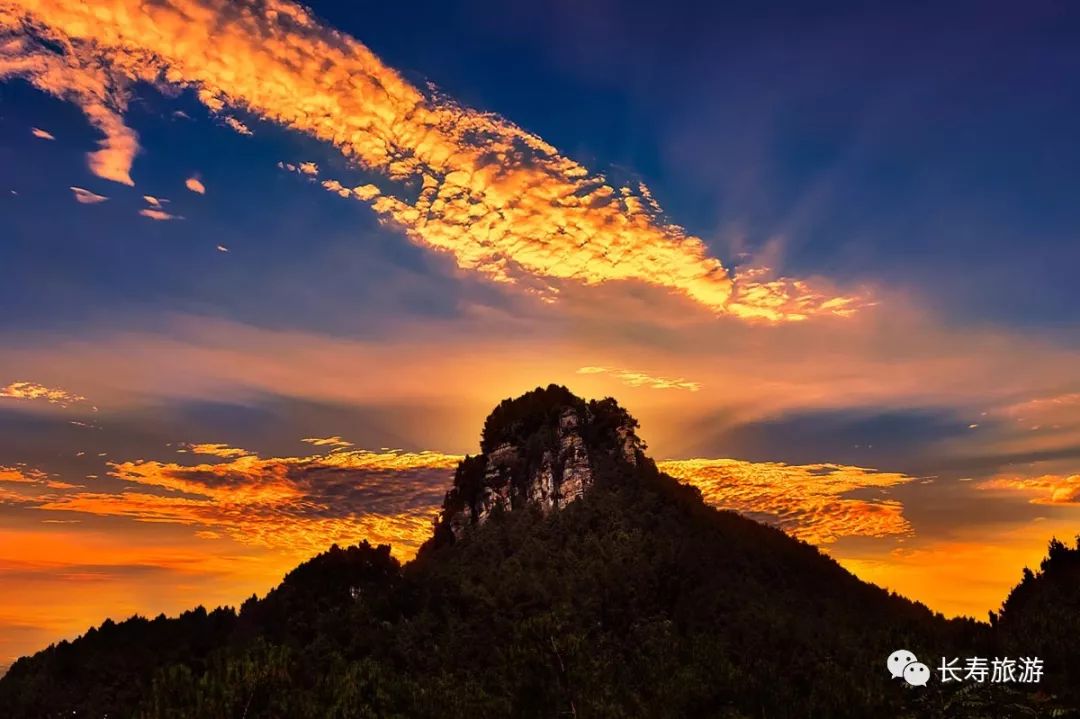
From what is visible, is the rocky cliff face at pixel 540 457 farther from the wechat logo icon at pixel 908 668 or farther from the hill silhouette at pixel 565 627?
the wechat logo icon at pixel 908 668

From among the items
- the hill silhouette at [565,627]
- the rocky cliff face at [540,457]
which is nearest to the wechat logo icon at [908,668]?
the hill silhouette at [565,627]

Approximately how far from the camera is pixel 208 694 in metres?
51.6

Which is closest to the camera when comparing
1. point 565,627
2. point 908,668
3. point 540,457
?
point 908,668

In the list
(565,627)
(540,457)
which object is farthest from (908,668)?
(540,457)

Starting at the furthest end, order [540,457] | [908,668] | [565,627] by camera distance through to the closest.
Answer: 1. [540,457]
2. [565,627]
3. [908,668]

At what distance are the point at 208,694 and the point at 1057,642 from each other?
73.4 m

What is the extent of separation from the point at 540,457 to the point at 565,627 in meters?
105

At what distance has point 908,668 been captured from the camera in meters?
54.8

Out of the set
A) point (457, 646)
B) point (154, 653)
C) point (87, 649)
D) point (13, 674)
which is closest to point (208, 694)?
point (457, 646)

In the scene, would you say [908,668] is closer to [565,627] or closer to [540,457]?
[565,627]

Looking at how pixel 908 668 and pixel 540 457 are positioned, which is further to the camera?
pixel 540 457

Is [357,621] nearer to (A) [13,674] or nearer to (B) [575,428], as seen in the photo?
(B) [575,428]

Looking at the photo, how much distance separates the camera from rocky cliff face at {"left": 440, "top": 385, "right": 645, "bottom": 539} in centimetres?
16688

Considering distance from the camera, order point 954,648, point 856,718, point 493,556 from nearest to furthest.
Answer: point 856,718
point 954,648
point 493,556
